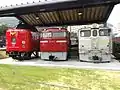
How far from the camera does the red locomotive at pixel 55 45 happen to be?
68.3 ft

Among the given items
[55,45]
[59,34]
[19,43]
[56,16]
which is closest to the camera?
[55,45]

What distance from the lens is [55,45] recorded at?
20875mm

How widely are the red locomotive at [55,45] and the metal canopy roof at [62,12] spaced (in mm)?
1871

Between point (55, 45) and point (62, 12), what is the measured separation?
4.28m

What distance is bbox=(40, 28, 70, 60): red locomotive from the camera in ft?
68.3

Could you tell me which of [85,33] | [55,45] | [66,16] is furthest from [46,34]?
[66,16]

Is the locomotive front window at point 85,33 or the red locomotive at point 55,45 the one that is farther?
the red locomotive at point 55,45

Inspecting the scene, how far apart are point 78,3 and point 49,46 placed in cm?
425

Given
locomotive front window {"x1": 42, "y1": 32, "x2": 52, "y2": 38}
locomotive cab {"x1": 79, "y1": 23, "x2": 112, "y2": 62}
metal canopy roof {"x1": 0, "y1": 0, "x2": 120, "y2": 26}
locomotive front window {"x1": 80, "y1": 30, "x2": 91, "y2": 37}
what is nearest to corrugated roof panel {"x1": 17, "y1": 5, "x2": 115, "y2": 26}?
metal canopy roof {"x1": 0, "y1": 0, "x2": 120, "y2": 26}

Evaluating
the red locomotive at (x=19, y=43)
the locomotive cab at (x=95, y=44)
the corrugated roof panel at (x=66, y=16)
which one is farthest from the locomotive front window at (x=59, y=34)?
the corrugated roof panel at (x=66, y=16)

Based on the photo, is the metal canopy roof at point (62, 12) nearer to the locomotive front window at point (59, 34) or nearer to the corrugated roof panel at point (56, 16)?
the corrugated roof panel at point (56, 16)

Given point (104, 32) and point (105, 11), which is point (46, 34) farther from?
point (105, 11)

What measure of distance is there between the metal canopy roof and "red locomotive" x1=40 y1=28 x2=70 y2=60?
187cm

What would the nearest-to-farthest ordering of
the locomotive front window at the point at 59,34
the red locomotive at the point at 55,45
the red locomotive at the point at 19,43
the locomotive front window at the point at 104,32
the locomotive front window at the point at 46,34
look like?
the locomotive front window at the point at 104,32 → the red locomotive at the point at 55,45 → the locomotive front window at the point at 59,34 → the locomotive front window at the point at 46,34 → the red locomotive at the point at 19,43
